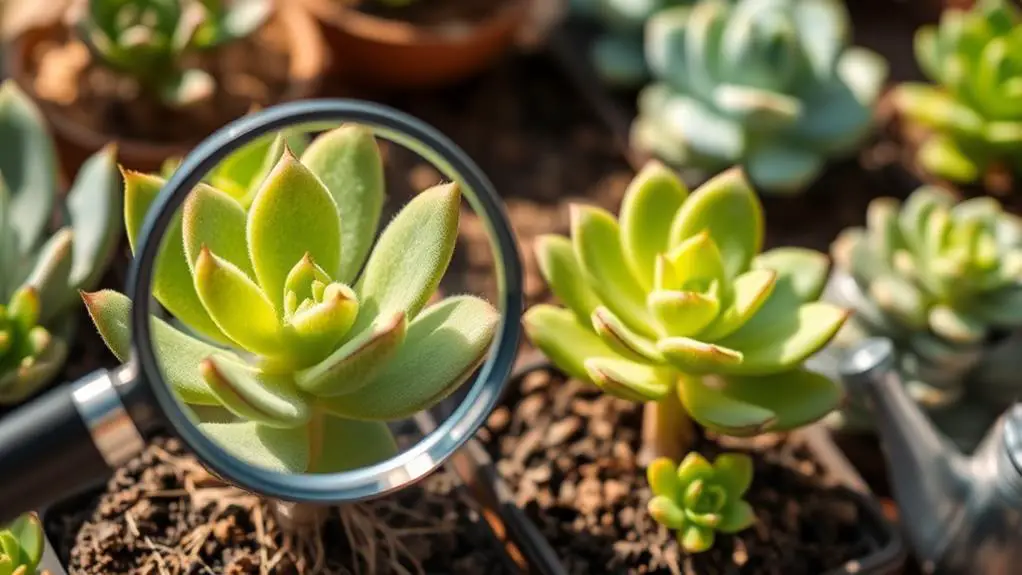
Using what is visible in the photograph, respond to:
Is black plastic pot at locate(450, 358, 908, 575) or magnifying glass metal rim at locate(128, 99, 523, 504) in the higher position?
magnifying glass metal rim at locate(128, 99, 523, 504)

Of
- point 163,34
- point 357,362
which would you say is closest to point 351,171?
point 357,362

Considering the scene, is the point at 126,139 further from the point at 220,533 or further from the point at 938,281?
the point at 938,281

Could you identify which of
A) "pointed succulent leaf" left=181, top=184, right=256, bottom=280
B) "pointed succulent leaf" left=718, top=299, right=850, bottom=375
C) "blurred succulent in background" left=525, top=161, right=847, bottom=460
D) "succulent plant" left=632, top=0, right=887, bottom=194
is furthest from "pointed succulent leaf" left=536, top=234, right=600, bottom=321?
"succulent plant" left=632, top=0, right=887, bottom=194

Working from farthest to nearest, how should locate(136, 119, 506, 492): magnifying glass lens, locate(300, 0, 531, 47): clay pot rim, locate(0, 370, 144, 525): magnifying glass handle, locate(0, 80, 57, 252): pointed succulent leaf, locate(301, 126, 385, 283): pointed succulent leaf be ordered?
locate(300, 0, 531, 47): clay pot rim → locate(0, 80, 57, 252): pointed succulent leaf → locate(301, 126, 385, 283): pointed succulent leaf → locate(136, 119, 506, 492): magnifying glass lens → locate(0, 370, 144, 525): magnifying glass handle

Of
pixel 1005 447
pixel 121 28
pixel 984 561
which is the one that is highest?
pixel 121 28

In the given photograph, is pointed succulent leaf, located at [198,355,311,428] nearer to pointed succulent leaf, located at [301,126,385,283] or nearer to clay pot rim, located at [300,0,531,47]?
pointed succulent leaf, located at [301,126,385,283]

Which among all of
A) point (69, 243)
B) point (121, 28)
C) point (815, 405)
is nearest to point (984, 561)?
point (815, 405)

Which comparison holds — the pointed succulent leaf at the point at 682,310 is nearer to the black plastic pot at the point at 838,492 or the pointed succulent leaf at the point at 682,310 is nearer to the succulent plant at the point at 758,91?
the black plastic pot at the point at 838,492

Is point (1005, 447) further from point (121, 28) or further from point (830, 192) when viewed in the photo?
point (121, 28)
